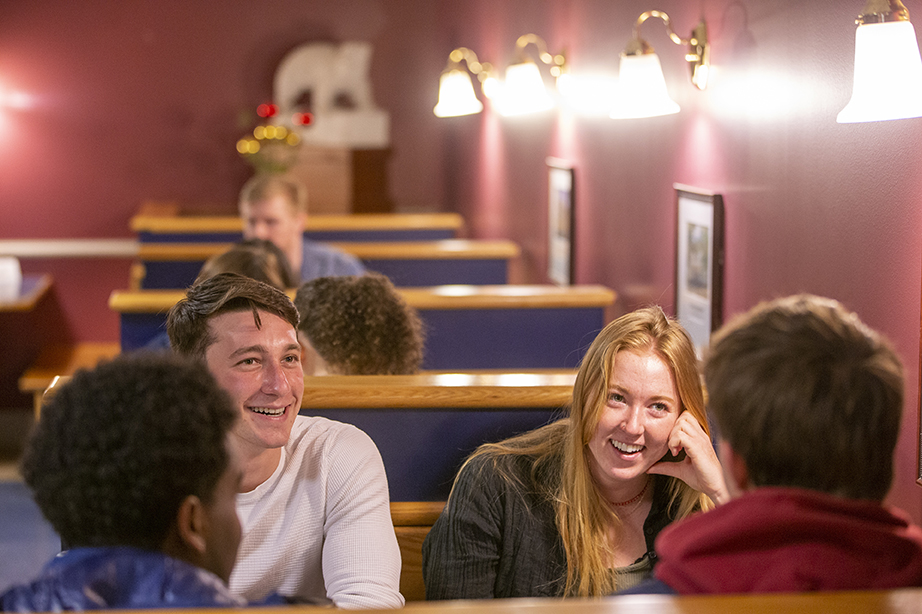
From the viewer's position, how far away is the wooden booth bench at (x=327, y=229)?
5.59m

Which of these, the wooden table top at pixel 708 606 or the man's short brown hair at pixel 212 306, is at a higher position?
the man's short brown hair at pixel 212 306

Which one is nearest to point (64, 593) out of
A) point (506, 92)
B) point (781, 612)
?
point (781, 612)

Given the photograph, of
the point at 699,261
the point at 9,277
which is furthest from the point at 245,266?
the point at 9,277

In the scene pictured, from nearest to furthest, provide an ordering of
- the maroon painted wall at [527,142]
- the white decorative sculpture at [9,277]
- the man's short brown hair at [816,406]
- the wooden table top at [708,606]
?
1. the wooden table top at [708,606]
2. the man's short brown hair at [816,406]
3. the maroon painted wall at [527,142]
4. the white decorative sculpture at [9,277]

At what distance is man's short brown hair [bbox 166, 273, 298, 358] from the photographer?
5.78 ft

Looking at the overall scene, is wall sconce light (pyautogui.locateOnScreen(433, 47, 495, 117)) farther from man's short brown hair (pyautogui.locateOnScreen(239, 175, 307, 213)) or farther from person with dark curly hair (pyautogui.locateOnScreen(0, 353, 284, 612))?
person with dark curly hair (pyautogui.locateOnScreen(0, 353, 284, 612))

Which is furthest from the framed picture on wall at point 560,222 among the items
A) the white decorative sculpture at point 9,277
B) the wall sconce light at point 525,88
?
the white decorative sculpture at point 9,277

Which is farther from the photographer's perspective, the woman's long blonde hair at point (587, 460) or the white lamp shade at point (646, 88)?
the white lamp shade at point (646, 88)

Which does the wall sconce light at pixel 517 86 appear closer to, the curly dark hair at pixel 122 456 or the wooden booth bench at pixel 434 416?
the wooden booth bench at pixel 434 416

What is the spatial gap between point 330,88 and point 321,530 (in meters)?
6.36

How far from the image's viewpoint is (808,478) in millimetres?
1019

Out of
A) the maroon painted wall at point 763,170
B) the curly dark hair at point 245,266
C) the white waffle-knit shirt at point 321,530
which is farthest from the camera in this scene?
the curly dark hair at point 245,266

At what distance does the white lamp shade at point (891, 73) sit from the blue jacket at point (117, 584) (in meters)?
1.40

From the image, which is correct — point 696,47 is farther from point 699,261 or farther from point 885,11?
point 885,11
